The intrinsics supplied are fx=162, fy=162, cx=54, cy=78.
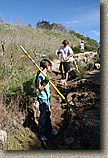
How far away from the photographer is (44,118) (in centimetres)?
273

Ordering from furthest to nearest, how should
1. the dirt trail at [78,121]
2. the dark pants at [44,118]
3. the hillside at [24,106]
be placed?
the dark pants at [44,118] < the hillside at [24,106] < the dirt trail at [78,121]

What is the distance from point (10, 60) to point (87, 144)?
2.76 meters

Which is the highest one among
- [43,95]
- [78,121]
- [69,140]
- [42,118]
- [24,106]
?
[43,95]

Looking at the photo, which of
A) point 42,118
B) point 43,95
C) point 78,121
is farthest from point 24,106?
point 78,121

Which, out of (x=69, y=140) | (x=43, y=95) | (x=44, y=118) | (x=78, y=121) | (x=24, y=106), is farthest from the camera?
(x=24, y=106)

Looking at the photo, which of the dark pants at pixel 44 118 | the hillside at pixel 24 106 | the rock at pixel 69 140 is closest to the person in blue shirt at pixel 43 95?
the dark pants at pixel 44 118

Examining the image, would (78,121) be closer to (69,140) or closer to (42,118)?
(69,140)

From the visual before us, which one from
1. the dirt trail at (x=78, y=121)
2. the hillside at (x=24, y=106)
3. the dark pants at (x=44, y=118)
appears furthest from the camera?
the dark pants at (x=44, y=118)

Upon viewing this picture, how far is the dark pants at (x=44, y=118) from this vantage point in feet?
8.68

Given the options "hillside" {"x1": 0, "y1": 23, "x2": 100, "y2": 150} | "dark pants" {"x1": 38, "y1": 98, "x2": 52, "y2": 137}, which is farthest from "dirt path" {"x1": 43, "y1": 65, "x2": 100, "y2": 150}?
"dark pants" {"x1": 38, "y1": 98, "x2": 52, "y2": 137}

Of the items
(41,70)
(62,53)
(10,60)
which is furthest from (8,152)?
(62,53)

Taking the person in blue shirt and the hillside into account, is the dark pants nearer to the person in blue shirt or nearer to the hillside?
the person in blue shirt

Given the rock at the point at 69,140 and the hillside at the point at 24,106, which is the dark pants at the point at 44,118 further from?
the rock at the point at 69,140

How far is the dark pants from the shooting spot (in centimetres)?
265
